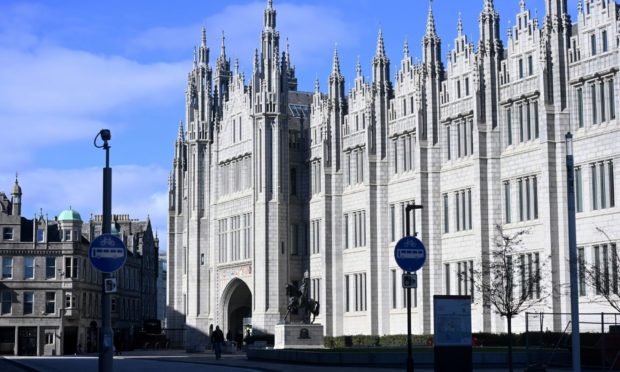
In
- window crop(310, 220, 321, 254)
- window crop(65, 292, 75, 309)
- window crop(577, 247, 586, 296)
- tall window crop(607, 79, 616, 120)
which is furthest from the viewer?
window crop(65, 292, 75, 309)

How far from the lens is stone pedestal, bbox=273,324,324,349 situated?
6962 centimetres

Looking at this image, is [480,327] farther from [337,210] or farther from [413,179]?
[337,210]

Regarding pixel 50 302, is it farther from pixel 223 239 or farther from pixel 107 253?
pixel 107 253

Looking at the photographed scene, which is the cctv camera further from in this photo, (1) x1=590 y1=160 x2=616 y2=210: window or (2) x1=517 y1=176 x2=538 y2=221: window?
(2) x1=517 y1=176 x2=538 y2=221: window

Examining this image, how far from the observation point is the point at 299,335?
70.0 meters

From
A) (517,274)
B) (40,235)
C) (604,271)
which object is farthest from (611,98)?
(40,235)

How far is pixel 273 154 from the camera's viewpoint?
8300cm

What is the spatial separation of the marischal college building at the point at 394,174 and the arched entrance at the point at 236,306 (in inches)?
6.4

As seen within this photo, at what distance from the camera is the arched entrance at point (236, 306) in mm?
90812

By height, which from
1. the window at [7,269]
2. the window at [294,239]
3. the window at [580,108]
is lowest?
the window at [7,269]

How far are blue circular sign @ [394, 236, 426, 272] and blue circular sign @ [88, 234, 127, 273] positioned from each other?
783 cm

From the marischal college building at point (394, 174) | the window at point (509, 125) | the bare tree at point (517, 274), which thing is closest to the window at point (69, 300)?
the marischal college building at point (394, 174)

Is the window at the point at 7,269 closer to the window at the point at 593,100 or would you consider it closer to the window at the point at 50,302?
the window at the point at 50,302

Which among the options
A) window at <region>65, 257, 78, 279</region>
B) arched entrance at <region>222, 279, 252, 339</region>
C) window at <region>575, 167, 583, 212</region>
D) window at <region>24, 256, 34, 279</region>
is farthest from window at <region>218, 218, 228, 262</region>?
window at <region>575, 167, 583, 212</region>
